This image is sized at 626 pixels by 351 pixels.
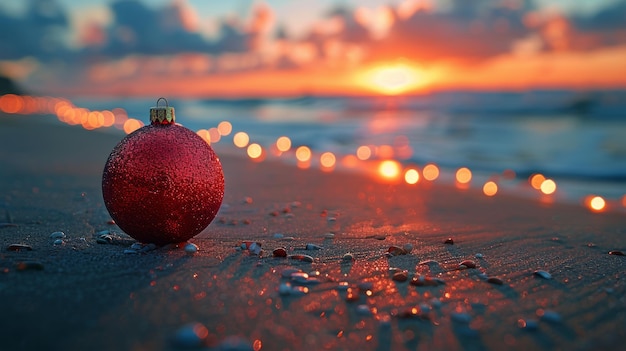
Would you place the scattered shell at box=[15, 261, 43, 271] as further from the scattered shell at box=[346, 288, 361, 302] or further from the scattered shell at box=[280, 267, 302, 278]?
the scattered shell at box=[346, 288, 361, 302]

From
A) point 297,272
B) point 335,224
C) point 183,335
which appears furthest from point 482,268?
point 183,335

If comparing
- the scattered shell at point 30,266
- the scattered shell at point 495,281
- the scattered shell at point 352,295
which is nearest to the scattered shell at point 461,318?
the scattered shell at point 352,295

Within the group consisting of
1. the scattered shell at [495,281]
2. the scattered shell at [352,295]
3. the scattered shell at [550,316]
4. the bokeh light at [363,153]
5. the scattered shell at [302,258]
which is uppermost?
the bokeh light at [363,153]

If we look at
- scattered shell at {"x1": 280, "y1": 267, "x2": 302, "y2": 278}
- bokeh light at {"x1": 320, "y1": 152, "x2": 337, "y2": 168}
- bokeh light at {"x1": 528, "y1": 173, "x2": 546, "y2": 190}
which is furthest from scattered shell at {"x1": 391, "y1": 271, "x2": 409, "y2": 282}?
bokeh light at {"x1": 320, "y1": 152, "x2": 337, "y2": 168}

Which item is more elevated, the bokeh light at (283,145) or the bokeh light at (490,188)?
the bokeh light at (283,145)

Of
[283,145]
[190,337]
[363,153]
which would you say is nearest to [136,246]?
[190,337]

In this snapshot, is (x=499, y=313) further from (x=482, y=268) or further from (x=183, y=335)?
(x=183, y=335)

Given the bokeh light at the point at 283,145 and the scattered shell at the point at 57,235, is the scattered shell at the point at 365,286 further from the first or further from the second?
the bokeh light at the point at 283,145
